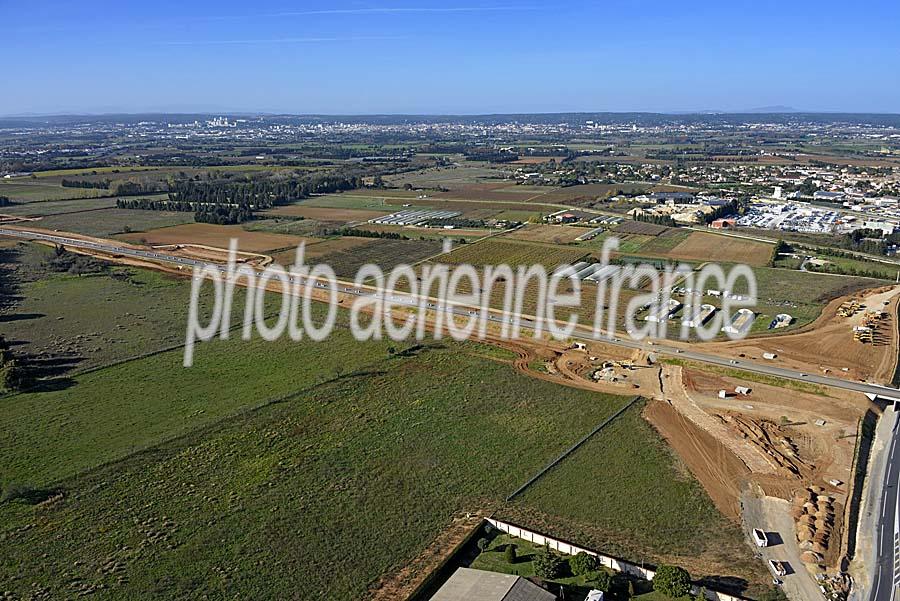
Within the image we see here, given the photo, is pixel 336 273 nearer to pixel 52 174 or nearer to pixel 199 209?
pixel 199 209

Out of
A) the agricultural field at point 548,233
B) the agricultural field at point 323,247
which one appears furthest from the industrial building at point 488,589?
the agricultural field at point 548,233

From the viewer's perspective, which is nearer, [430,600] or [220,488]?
[430,600]

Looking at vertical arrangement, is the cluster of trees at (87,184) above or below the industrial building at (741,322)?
above

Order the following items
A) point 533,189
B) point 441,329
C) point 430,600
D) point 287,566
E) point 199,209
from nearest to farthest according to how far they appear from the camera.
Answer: point 430,600
point 287,566
point 441,329
point 199,209
point 533,189

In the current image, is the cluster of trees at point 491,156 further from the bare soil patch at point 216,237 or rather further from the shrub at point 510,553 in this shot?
the shrub at point 510,553

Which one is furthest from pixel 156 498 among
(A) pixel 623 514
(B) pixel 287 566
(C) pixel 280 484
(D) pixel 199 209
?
(D) pixel 199 209

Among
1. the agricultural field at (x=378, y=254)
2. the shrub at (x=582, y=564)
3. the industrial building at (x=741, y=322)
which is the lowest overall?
the shrub at (x=582, y=564)

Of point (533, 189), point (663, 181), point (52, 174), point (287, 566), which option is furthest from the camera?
point (52, 174)

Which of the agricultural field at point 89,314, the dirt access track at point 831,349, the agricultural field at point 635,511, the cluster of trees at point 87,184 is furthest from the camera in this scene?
the cluster of trees at point 87,184
